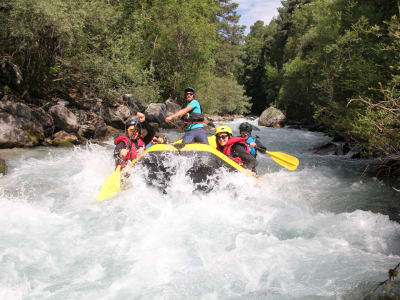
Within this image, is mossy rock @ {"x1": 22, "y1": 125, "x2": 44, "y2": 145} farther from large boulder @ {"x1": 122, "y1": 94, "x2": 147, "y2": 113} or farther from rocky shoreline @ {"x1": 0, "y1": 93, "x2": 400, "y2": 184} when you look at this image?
large boulder @ {"x1": 122, "y1": 94, "x2": 147, "y2": 113}

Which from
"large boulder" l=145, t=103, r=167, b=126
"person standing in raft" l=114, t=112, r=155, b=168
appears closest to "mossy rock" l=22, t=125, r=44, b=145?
"person standing in raft" l=114, t=112, r=155, b=168

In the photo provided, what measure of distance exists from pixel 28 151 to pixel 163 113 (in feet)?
30.3

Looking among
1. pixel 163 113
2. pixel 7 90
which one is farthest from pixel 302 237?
pixel 163 113

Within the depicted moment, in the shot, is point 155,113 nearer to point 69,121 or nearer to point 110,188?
point 69,121

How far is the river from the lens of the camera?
308 centimetres

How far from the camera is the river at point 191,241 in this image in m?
3.08

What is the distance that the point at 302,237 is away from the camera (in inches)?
163

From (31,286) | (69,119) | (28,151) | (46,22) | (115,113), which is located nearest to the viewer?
(31,286)

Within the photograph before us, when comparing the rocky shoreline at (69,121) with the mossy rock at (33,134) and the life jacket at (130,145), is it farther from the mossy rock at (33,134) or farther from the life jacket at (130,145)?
the life jacket at (130,145)

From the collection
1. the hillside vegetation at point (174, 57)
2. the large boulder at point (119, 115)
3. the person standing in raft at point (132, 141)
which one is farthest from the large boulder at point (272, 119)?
the person standing in raft at point (132, 141)

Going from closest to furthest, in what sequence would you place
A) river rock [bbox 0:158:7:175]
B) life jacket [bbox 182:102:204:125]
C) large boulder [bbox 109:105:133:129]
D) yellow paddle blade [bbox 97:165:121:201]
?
yellow paddle blade [bbox 97:165:121:201] → life jacket [bbox 182:102:204:125] → river rock [bbox 0:158:7:175] → large boulder [bbox 109:105:133:129]

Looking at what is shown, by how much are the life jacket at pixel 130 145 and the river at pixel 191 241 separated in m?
0.79

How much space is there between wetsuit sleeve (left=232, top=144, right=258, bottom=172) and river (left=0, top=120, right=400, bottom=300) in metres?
0.36

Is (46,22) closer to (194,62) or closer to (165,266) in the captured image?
(165,266)
